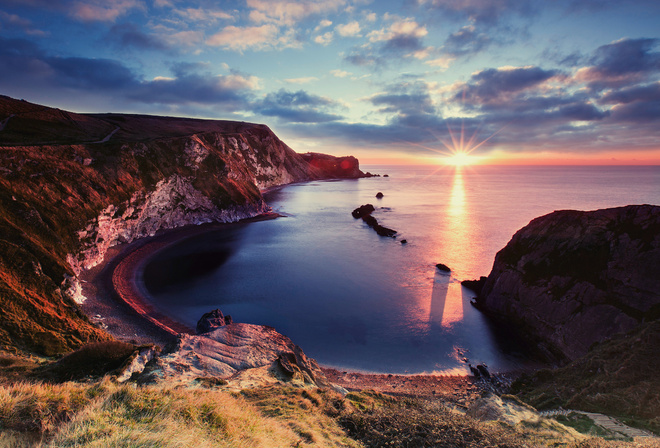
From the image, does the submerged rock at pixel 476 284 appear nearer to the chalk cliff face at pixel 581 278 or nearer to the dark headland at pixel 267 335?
the dark headland at pixel 267 335

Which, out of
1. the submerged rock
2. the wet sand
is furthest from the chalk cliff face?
the wet sand

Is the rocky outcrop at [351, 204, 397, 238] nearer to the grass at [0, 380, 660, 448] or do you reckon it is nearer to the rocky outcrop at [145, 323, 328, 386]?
the rocky outcrop at [145, 323, 328, 386]

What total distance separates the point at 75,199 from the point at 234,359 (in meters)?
41.3

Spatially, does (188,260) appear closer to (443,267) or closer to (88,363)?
(88,363)

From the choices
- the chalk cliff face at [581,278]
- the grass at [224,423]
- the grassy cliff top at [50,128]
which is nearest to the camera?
the grass at [224,423]

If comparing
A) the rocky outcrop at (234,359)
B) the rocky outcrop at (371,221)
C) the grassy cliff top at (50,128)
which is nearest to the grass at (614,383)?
the rocky outcrop at (234,359)

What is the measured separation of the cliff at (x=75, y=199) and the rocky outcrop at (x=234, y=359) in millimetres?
9628

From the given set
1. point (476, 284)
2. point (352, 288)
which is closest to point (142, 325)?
point (352, 288)

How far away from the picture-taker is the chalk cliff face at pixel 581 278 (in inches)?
886

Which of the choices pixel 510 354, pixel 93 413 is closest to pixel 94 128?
pixel 93 413

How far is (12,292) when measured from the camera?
20.4 meters

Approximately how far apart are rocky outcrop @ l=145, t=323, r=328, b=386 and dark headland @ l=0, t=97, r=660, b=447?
117 mm

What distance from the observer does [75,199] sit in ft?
135

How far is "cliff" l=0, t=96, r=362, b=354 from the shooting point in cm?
2120
